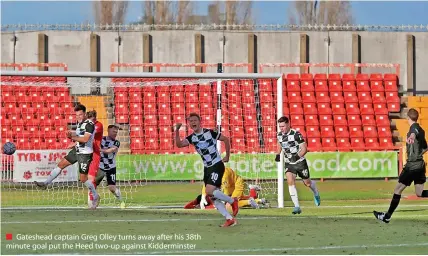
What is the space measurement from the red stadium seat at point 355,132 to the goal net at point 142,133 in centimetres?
670

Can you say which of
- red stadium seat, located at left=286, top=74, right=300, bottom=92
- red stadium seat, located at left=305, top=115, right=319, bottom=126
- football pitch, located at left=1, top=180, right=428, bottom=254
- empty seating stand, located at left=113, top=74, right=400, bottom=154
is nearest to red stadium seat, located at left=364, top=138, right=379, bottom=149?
empty seating stand, located at left=113, top=74, right=400, bottom=154

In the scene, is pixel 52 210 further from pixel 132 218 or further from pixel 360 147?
pixel 360 147

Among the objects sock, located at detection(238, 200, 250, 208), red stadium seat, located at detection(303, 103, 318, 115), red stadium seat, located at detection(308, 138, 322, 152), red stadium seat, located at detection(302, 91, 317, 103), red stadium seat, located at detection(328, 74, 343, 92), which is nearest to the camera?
sock, located at detection(238, 200, 250, 208)

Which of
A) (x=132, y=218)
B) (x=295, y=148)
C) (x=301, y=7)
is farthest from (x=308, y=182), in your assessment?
(x=301, y=7)

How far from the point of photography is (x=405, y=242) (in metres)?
11.8

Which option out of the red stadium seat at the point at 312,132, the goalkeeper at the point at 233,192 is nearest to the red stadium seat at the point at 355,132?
the red stadium seat at the point at 312,132

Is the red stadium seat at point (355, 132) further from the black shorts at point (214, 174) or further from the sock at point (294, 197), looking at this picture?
the black shorts at point (214, 174)

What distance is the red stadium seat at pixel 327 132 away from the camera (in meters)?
34.6

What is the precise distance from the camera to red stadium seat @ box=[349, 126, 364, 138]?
3469cm

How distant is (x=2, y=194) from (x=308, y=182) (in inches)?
371

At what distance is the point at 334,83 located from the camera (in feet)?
120

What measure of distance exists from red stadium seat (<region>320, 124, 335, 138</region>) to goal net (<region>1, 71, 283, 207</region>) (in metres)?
6.06

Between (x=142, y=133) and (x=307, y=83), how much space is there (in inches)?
383

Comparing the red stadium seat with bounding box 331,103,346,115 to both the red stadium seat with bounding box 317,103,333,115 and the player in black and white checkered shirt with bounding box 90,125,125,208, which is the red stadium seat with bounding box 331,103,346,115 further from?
the player in black and white checkered shirt with bounding box 90,125,125,208
